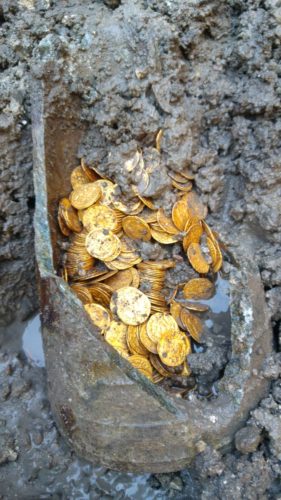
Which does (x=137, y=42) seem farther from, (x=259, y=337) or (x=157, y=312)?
(x=259, y=337)

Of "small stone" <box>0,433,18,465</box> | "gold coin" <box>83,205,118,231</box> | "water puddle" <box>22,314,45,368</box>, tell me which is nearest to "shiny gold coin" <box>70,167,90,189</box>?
"gold coin" <box>83,205,118,231</box>

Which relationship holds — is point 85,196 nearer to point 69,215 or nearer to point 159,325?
point 69,215

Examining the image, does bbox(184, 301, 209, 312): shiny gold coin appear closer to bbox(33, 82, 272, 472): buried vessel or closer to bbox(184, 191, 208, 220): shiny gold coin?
bbox(33, 82, 272, 472): buried vessel

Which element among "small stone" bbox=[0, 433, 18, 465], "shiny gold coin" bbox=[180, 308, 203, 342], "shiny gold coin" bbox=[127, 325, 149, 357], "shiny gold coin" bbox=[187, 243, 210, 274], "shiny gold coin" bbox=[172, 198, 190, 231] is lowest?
"small stone" bbox=[0, 433, 18, 465]

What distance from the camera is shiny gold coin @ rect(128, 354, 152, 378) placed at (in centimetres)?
246

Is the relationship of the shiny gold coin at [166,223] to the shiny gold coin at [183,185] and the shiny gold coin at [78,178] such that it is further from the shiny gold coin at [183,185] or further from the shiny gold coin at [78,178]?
the shiny gold coin at [78,178]

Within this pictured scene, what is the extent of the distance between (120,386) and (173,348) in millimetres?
516

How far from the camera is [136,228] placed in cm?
261

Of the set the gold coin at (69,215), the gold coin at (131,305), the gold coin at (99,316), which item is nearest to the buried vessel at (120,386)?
the gold coin at (69,215)

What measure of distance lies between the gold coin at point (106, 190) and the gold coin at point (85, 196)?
0.03 meters

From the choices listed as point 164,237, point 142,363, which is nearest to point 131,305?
point 142,363

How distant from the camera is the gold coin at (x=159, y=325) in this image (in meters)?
2.48

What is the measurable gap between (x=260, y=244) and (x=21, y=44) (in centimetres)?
161

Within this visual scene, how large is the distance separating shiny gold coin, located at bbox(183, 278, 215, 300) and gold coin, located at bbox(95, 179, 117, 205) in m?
0.60
